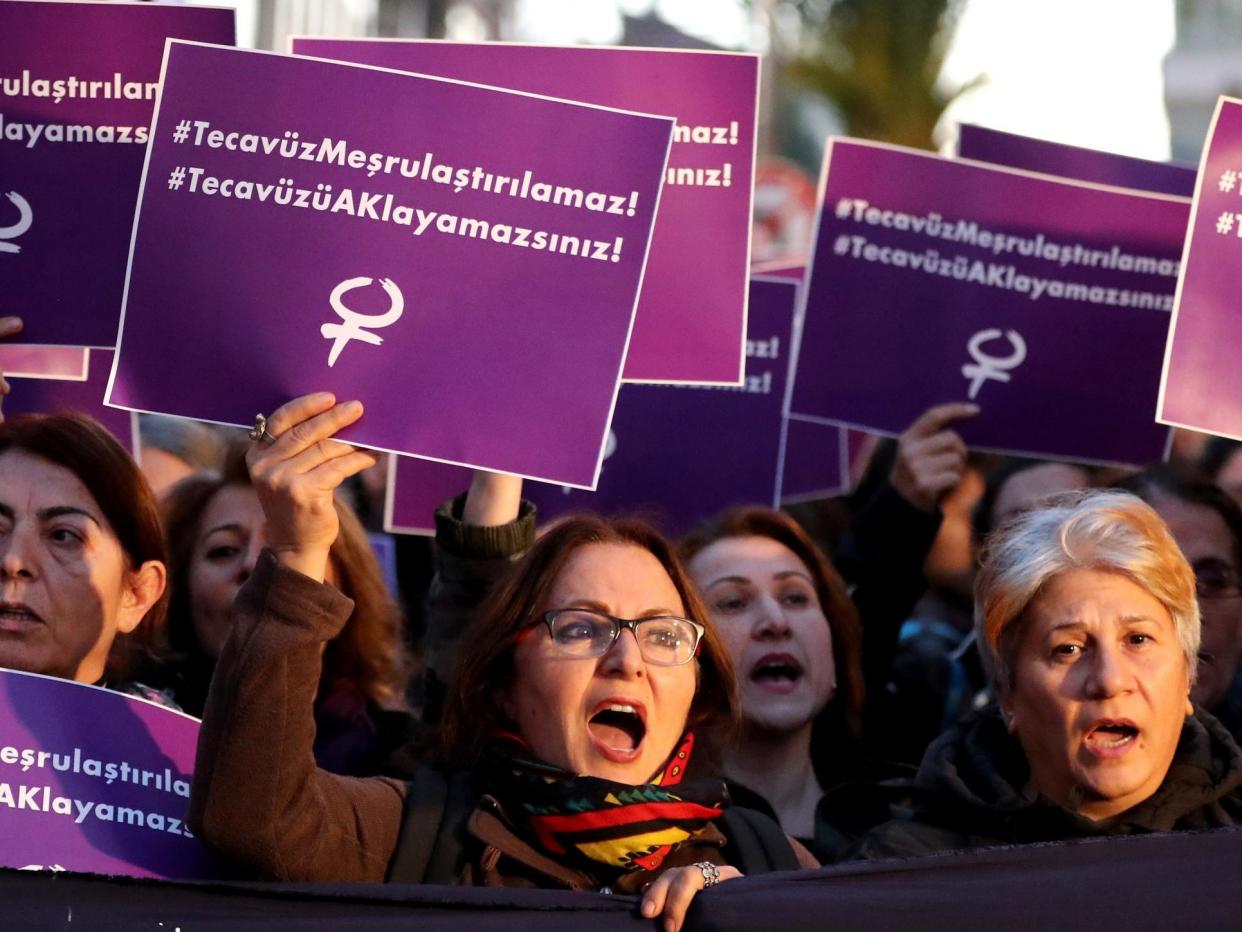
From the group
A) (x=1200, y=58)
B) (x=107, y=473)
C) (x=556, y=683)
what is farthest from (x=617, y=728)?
(x=1200, y=58)

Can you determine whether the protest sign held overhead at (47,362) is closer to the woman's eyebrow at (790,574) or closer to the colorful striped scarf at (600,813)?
the woman's eyebrow at (790,574)

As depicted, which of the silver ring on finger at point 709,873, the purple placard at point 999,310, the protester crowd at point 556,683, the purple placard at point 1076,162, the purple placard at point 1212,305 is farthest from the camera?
the purple placard at point 1076,162

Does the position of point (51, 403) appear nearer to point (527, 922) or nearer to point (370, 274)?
point (370, 274)

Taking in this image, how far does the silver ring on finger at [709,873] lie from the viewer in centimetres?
296

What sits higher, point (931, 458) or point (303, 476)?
point (931, 458)

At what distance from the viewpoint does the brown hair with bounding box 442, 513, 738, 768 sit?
3535 mm

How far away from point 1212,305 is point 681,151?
1108 mm

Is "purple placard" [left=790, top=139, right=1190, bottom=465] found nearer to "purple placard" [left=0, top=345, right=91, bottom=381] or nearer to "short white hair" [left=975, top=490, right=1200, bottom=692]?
"short white hair" [left=975, top=490, right=1200, bottom=692]

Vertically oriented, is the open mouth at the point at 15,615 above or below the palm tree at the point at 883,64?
below

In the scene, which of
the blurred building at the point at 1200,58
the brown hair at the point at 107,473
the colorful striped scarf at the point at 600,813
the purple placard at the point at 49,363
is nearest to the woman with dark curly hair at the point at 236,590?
the purple placard at the point at 49,363

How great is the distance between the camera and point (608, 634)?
3.47 m

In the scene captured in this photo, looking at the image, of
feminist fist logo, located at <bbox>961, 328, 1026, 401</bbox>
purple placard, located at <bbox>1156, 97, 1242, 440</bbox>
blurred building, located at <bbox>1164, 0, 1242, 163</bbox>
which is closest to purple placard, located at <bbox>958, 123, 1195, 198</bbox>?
feminist fist logo, located at <bbox>961, 328, 1026, 401</bbox>

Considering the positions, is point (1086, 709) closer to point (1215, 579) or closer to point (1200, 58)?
point (1215, 579)

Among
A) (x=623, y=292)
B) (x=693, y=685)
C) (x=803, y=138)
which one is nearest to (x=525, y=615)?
(x=693, y=685)
